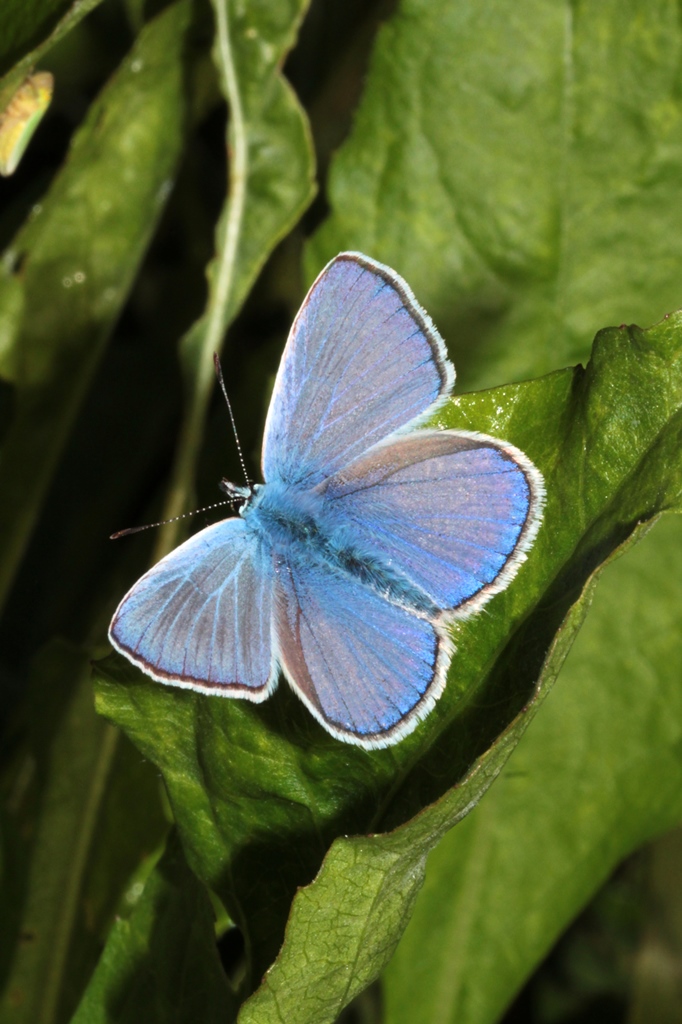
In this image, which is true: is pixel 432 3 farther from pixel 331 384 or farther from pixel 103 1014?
pixel 103 1014

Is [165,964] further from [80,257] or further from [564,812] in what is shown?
[80,257]

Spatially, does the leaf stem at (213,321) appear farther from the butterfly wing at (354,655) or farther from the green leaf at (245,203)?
the butterfly wing at (354,655)

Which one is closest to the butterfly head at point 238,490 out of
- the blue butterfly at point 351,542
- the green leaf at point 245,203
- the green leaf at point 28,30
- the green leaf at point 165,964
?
the blue butterfly at point 351,542

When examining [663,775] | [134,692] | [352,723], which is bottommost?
[663,775]

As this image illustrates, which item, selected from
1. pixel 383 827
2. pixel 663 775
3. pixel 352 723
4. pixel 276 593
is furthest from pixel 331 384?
pixel 663 775

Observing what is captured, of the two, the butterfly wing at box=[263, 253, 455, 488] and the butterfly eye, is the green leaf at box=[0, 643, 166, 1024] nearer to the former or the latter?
the butterfly wing at box=[263, 253, 455, 488]

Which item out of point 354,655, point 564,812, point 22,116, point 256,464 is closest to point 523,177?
point 256,464
